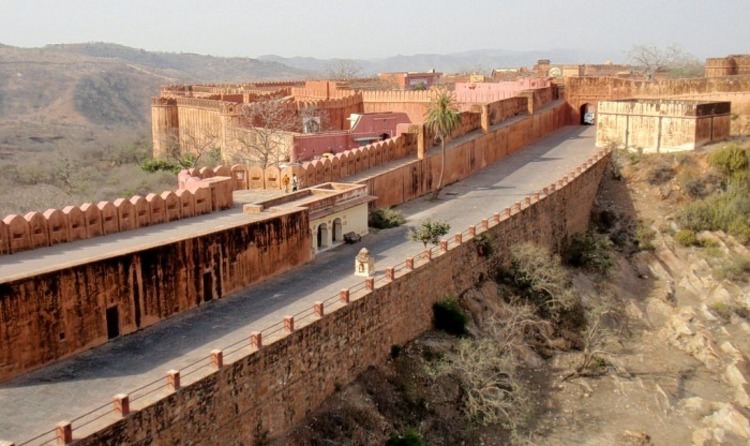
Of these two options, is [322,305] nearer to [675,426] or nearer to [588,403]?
[588,403]

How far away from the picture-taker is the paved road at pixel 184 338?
12305 mm

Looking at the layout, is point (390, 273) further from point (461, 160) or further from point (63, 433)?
point (461, 160)

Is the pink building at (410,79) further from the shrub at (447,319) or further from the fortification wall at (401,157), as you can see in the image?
the shrub at (447,319)

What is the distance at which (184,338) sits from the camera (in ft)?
49.8

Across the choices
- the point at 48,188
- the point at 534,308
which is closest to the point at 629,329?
the point at 534,308

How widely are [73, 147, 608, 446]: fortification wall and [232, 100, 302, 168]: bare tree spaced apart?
33.7 feet

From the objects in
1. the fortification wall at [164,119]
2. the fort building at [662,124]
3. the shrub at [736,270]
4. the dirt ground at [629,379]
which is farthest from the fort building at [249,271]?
the fortification wall at [164,119]

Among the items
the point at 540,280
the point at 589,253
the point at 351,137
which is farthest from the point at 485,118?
the point at 540,280

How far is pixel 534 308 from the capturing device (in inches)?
920

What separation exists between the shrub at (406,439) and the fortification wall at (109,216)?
713cm

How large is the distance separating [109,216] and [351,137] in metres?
17.8

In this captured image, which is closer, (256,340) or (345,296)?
(256,340)

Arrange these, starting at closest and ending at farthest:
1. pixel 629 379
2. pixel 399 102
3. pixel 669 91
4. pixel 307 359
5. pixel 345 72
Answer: pixel 307 359 < pixel 629 379 < pixel 399 102 < pixel 669 91 < pixel 345 72

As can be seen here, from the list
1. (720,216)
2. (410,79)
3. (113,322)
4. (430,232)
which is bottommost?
(720,216)
